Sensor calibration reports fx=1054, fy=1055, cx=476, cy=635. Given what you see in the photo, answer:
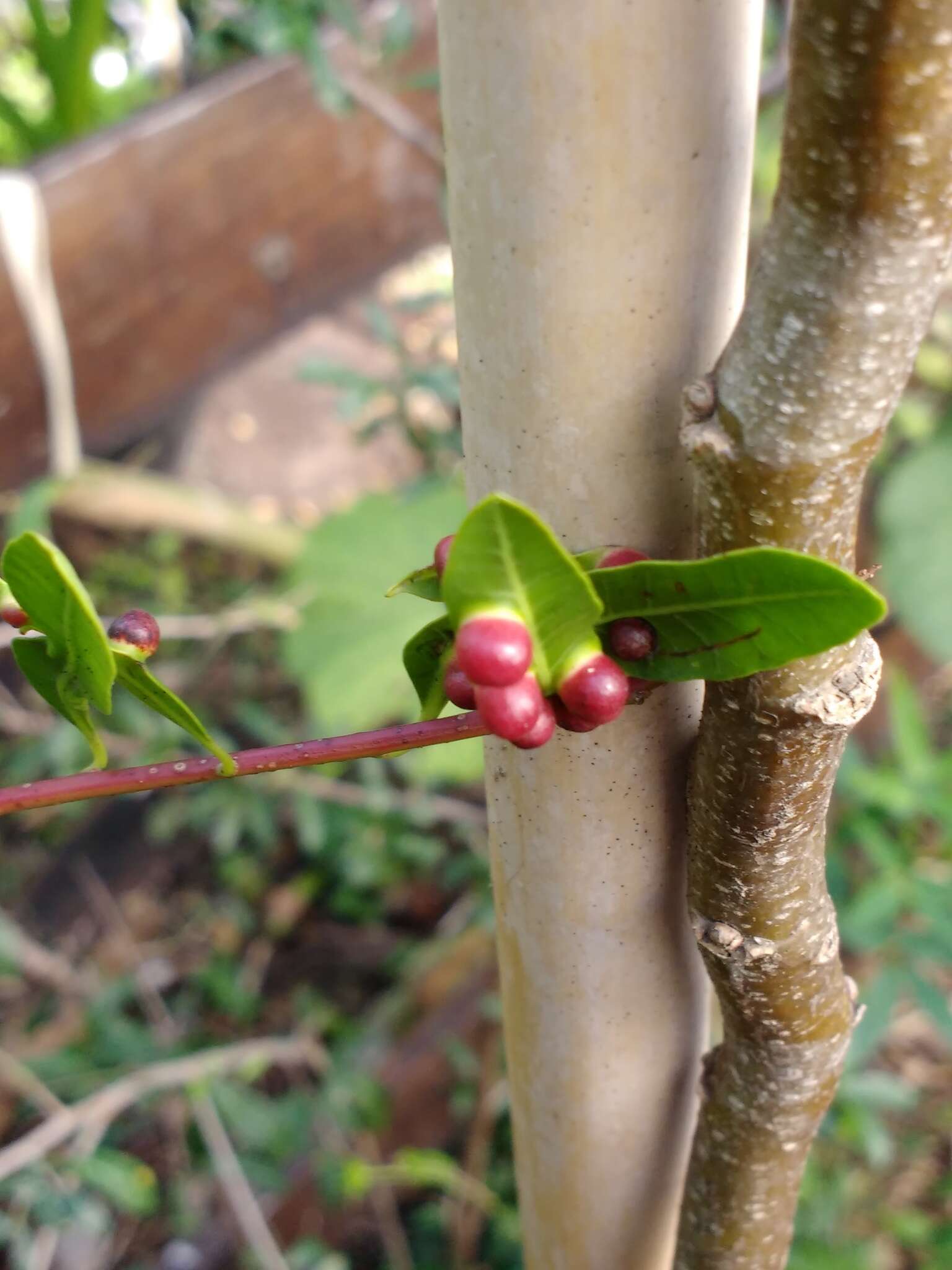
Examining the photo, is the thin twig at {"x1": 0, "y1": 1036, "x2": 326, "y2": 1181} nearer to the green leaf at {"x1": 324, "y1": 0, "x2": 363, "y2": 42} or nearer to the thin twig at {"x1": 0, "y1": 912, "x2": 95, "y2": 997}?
the thin twig at {"x1": 0, "y1": 912, "x2": 95, "y2": 997}

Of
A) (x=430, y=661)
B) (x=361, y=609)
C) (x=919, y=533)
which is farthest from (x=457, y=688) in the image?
(x=919, y=533)

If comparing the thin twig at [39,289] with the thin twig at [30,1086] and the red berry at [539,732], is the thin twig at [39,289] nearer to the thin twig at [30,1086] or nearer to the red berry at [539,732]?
the thin twig at [30,1086]

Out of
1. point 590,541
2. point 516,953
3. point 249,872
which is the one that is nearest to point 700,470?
point 590,541

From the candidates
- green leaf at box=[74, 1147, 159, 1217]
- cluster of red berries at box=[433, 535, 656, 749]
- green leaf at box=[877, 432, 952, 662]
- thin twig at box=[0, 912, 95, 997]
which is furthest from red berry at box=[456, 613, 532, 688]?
green leaf at box=[877, 432, 952, 662]

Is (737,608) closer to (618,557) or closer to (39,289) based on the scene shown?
(618,557)

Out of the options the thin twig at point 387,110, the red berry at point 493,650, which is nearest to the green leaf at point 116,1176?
the red berry at point 493,650
